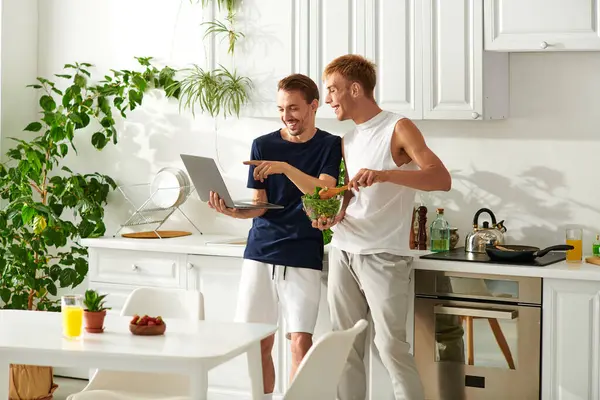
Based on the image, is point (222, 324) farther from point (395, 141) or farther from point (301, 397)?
point (395, 141)

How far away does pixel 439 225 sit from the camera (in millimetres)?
4418

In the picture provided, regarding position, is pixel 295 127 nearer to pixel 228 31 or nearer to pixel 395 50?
pixel 395 50

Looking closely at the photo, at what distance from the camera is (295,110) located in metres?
3.71

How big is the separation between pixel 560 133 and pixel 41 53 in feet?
9.83

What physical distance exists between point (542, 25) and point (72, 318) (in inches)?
91.9

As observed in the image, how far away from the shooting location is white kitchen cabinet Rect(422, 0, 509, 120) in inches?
165

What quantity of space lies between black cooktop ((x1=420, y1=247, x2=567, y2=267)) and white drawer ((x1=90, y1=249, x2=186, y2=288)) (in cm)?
127

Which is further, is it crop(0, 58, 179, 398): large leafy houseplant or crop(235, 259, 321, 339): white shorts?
crop(0, 58, 179, 398): large leafy houseplant

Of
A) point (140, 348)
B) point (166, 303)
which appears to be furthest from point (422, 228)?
point (140, 348)

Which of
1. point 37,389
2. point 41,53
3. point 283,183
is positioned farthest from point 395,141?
Answer: point 41,53

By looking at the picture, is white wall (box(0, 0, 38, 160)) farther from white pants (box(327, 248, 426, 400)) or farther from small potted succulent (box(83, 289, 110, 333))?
small potted succulent (box(83, 289, 110, 333))

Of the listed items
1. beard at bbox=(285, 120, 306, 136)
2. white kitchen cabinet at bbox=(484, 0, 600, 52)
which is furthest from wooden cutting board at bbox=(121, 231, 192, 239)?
white kitchen cabinet at bbox=(484, 0, 600, 52)

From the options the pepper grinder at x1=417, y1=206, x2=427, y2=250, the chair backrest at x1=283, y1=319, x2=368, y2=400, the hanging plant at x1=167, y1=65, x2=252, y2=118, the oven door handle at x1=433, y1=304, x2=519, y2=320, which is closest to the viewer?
the chair backrest at x1=283, y1=319, x2=368, y2=400

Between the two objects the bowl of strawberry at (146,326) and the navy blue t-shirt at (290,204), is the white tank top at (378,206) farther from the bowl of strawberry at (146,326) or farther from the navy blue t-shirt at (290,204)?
the bowl of strawberry at (146,326)
